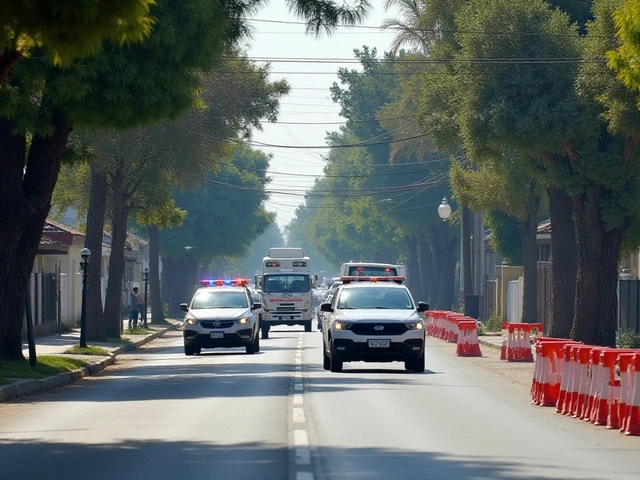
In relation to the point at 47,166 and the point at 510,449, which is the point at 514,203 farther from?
the point at 510,449

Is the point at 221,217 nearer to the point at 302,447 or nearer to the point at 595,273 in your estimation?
the point at 595,273

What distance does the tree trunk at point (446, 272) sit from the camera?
8269 cm

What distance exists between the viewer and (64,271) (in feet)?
174

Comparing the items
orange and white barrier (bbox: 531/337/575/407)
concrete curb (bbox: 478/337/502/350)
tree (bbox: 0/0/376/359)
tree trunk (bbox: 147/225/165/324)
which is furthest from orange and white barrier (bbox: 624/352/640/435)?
tree trunk (bbox: 147/225/165/324)

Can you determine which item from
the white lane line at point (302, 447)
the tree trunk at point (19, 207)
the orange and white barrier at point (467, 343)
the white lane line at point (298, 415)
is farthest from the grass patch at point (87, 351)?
the white lane line at point (302, 447)

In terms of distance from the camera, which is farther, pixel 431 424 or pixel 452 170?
pixel 452 170

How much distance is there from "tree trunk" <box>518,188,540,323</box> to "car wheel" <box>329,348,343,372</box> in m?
19.4

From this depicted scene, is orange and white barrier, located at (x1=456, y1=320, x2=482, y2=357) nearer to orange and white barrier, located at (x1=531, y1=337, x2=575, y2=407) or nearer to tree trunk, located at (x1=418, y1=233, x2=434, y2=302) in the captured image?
orange and white barrier, located at (x1=531, y1=337, x2=575, y2=407)

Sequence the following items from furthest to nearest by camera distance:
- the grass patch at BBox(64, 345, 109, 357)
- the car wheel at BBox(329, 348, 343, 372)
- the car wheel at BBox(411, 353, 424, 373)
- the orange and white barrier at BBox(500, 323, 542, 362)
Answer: the grass patch at BBox(64, 345, 109, 357) < the orange and white barrier at BBox(500, 323, 542, 362) < the car wheel at BBox(411, 353, 424, 373) < the car wheel at BBox(329, 348, 343, 372)

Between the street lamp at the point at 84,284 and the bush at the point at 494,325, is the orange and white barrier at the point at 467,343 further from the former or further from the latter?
the bush at the point at 494,325

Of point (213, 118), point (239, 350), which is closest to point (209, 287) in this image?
point (239, 350)

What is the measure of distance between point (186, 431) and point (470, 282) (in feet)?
127

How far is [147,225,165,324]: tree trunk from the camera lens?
196ft

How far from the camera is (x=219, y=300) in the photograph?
3475cm
